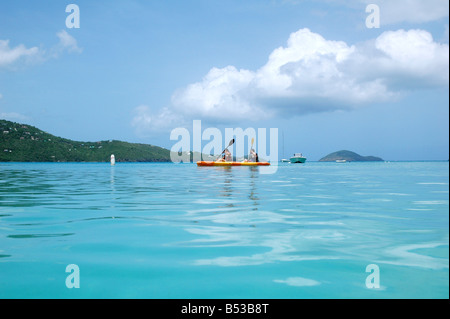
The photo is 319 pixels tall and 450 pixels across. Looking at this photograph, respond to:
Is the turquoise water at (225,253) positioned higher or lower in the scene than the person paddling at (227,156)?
lower

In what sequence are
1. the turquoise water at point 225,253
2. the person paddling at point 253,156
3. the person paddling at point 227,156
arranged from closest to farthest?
the turquoise water at point 225,253
the person paddling at point 227,156
the person paddling at point 253,156

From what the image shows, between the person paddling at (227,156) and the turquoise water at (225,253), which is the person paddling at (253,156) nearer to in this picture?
the person paddling at (227,156)

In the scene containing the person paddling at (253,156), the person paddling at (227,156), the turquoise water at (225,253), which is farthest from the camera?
the person paddling at (253,156)

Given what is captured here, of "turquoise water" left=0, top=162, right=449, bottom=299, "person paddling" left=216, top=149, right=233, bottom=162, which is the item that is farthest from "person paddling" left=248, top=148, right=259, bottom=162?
"turquoise water" left=0, top=162, right=449, bottom=299

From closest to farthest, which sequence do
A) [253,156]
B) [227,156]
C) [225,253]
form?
[225,253] → [227,156] → [253,156]

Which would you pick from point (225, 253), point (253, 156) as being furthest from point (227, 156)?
point (225, 253)

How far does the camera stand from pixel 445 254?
8977mm

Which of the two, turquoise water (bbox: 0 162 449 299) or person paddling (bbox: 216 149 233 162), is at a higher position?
person paddling (bbox: 216 149 233 162)

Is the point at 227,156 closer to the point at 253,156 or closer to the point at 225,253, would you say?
the point at 253,156

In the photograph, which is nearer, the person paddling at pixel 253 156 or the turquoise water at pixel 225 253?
the turquoise water at pixel 225 253

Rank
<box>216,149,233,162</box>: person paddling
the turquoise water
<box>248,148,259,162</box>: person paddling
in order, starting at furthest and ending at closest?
<box>248,148,259,162</box>: person paddling < <box>216,149,233,162</box>: person paddling < the turquoise water

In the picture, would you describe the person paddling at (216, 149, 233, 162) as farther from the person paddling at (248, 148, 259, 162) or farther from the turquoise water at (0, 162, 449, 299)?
the turquoise water at (0, 162, 449, 299)

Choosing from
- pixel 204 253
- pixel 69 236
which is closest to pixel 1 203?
pixel 69 236

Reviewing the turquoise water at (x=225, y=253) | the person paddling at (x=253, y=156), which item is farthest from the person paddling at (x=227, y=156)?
the turquoise water at (x=225, y=253)
